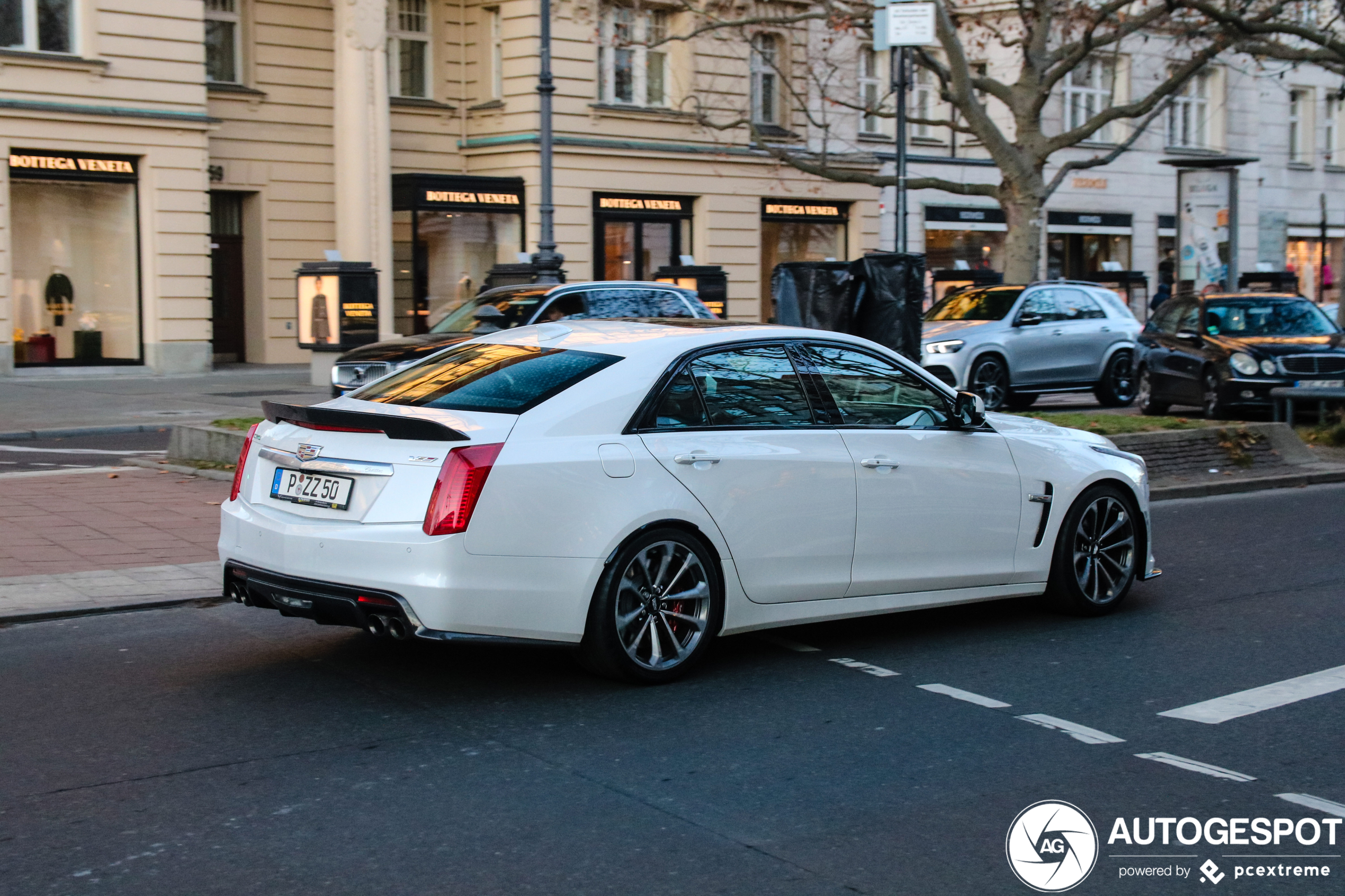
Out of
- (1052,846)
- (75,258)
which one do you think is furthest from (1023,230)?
(1052,846)

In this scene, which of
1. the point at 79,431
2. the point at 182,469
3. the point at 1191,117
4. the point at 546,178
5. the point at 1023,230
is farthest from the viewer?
the point at 1191,117

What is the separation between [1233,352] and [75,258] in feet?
59.5

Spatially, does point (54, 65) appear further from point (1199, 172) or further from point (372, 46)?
point (1199, 172)

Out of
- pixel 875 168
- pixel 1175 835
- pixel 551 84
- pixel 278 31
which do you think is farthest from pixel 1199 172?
pixel 1175 835

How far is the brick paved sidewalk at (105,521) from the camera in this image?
29.0 feet

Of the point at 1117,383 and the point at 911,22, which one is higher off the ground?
the point at 911,22

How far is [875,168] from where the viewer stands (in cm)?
3488

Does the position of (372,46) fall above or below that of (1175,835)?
above

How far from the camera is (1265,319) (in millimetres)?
18609

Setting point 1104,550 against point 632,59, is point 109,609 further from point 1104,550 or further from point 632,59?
point 632,59

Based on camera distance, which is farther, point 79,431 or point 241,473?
point 79,431

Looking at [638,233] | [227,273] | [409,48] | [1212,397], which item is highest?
[409,48]

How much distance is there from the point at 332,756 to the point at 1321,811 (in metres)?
3.29

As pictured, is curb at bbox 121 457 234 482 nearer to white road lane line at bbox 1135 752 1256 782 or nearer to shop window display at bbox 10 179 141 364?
white road lane line at bbox 1135 752 1256 782
